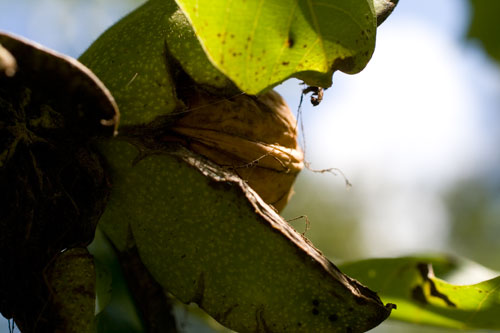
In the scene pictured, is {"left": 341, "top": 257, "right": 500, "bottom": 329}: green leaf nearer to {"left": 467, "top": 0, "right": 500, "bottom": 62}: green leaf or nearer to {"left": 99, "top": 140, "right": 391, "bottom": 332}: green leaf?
{"left": 99, "top": 140, "right": 391, "bottom": 332}: green leaf

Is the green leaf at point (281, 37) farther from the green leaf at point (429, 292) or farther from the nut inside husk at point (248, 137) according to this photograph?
the green leaf at point (429, 292)

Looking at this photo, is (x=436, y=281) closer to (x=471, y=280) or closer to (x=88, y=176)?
(x=471, y=280)

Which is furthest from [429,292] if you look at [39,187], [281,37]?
[39,187]

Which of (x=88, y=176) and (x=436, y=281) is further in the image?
(x=436, y=281)

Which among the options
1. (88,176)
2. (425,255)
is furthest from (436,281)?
(88,176)

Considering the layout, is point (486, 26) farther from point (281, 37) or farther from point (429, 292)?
point (281, 37)

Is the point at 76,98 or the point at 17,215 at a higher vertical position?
the point at 76,98

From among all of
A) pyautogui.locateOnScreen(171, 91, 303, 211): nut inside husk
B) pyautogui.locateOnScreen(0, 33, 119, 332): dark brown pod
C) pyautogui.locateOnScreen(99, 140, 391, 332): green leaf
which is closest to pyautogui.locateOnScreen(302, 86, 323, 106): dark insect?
pyautogui.locateOnScreen(171, 91, 303, 211): nut inside husk
